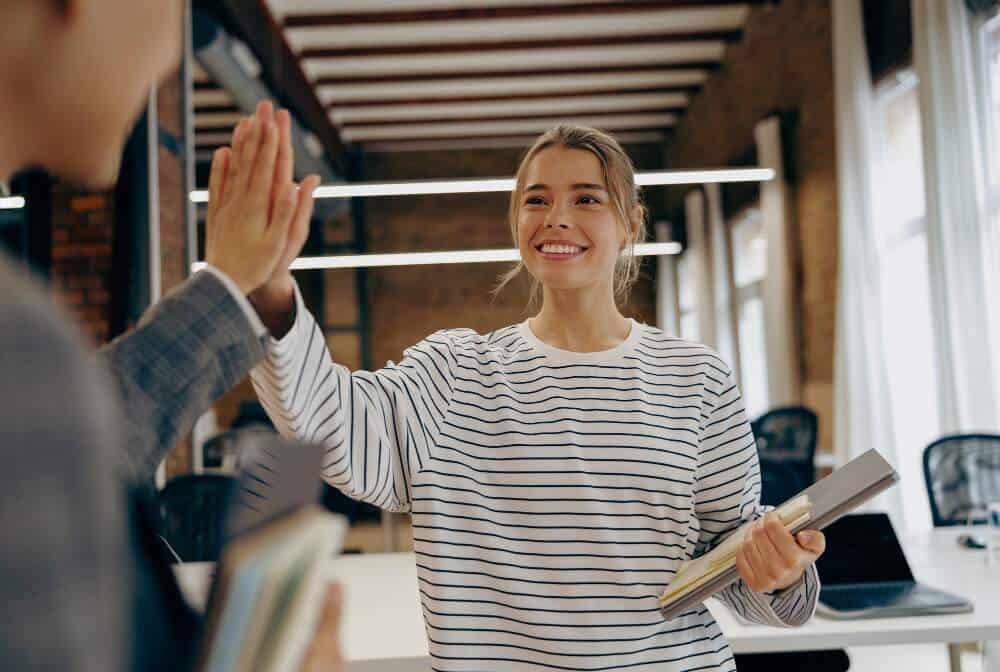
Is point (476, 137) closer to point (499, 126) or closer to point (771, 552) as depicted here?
point (499, 126)

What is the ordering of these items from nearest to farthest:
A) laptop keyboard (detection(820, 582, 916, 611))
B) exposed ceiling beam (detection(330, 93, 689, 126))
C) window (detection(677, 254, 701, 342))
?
laptop keyboard (detection(820, 582, 916, 611)), exposed ceiling beam (detection(330, 93, 689, 126)), window (detection(677, 254, 701, 342))

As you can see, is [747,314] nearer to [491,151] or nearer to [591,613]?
[491,151]

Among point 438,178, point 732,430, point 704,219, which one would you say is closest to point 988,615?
point 732,430

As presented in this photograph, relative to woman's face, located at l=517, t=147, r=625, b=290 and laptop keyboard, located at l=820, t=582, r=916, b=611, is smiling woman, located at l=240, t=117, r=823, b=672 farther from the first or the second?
laptop keyboard, located at l=820, t=582, r=916, b=611

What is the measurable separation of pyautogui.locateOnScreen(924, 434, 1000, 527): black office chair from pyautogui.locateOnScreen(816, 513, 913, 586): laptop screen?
1.60 metres

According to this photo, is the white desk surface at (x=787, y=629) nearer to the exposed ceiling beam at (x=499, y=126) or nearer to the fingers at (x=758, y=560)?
the fingers at (x=758, y=560)

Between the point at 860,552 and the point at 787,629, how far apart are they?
37 centimetres

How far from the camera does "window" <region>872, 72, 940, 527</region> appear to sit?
5.53m

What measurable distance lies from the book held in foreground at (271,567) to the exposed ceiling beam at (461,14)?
298 inches

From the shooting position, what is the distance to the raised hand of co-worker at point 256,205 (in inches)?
25.2

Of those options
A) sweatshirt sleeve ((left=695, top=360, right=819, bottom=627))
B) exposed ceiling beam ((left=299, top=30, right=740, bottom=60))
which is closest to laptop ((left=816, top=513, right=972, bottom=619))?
sweatshirt sleeve ((left=695, top=360, right=819, bottom=627))

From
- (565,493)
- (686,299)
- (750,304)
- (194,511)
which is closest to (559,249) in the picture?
(565,493)

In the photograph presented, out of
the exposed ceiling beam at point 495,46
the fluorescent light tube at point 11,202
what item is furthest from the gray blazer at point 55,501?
the exposed ceiling beam at point 495,46

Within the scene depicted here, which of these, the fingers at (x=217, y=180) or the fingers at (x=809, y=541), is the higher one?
the fingers at (x=217, y=180)
